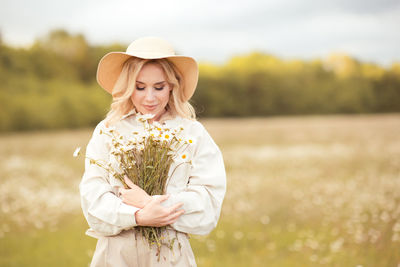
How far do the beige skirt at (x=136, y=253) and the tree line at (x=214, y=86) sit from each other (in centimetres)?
1261

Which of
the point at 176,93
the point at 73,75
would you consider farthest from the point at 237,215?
the point at 73,75

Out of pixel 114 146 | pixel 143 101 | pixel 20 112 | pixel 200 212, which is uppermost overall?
pixel 143 101

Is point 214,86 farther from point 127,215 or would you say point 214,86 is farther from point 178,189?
point 127,215

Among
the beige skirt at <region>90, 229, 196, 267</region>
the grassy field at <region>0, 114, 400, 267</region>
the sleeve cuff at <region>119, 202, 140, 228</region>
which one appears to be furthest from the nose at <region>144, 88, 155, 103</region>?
the grassy field at <region>0, 114, 400, 267</region>

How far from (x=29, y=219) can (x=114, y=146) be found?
415cm

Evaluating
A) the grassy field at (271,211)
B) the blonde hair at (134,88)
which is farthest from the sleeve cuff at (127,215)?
the grassy field at (271,211)

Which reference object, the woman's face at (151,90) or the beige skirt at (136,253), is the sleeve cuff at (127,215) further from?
the woman's face at (151,90)

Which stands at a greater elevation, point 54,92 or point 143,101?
point 143,101

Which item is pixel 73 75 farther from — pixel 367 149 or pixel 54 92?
pixel 367 149

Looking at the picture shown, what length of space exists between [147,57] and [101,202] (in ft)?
2.97

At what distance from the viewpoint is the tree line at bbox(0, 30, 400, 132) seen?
16.3 m

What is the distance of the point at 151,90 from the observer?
263 centimetres

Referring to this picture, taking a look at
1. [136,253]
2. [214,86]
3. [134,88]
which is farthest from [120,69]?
[214,86]

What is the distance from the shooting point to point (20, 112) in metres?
19.2
